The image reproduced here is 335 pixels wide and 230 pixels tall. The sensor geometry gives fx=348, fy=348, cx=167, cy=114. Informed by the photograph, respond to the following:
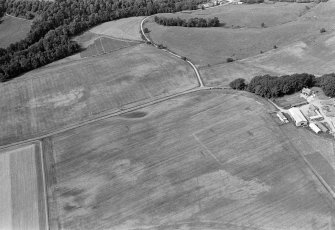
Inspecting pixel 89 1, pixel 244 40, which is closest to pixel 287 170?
pixel 244 40

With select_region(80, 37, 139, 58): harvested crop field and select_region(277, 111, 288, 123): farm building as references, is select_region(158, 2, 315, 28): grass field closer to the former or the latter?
select_region(80, 37, 139, 58): harvested crop field

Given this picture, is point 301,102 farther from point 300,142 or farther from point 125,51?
point 125,51

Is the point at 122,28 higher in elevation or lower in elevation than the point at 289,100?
higher

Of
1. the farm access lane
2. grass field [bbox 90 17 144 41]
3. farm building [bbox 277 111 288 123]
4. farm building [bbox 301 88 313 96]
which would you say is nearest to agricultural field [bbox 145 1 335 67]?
grass field [bbox 90 17 144 41]

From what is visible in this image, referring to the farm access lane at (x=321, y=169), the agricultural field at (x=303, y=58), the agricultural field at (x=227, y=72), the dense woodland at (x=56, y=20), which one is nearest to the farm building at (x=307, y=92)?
the agricultural field at (x=303, y=58)

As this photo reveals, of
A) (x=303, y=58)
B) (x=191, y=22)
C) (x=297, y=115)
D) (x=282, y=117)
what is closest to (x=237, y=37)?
(x=191, y=22)

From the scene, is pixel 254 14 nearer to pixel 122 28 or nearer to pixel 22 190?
pixel 122 28
